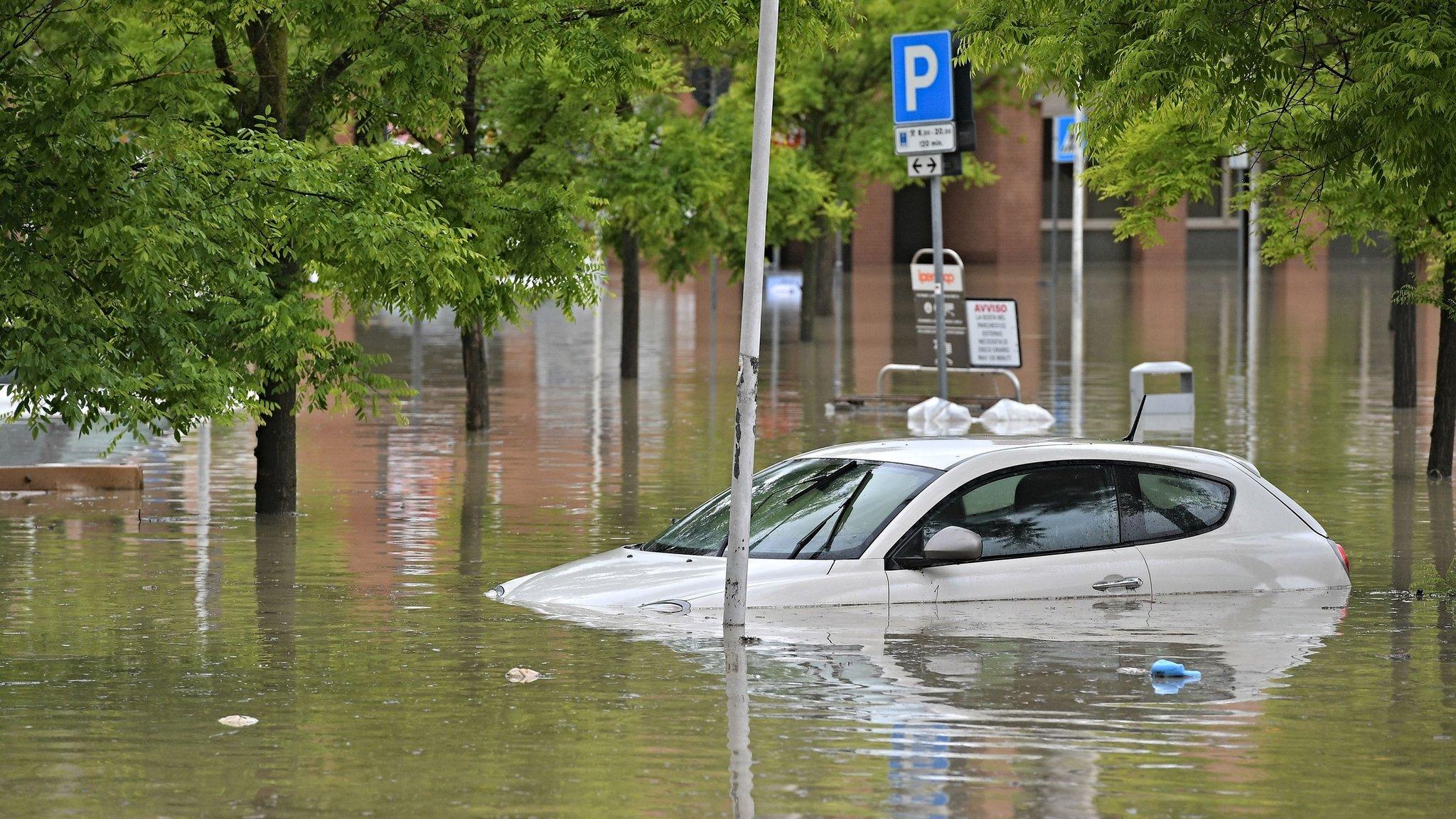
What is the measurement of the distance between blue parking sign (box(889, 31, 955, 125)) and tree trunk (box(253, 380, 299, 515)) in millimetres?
9460

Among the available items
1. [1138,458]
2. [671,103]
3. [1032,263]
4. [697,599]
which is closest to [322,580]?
[697,599]

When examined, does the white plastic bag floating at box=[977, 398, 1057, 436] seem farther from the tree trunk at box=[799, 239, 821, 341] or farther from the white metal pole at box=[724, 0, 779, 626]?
the tree trunk at box=[799, 239, 821, 341]

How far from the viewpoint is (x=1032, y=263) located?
7644cm

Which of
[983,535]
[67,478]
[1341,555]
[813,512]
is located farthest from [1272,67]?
[67,478]

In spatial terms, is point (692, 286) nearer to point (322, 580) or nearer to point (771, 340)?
point (771, 340)

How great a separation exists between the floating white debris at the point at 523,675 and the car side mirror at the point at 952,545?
2.03 metres

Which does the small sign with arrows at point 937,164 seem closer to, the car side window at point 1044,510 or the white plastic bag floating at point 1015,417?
the white plastic bag floating at point 1015,417

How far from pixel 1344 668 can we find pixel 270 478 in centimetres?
918

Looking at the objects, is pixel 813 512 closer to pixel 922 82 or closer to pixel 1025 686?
pixel 1025 686

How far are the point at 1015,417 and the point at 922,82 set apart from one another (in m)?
4.11

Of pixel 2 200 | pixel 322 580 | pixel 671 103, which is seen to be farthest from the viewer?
pixel 671 103

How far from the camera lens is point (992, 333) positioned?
26922 millimetres

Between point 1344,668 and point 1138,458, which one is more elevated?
point 1138,458

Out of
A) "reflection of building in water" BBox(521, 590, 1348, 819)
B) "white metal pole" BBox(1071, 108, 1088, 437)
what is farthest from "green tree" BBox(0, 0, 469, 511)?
"white metal pole" BBox(1071, 108, 1088, 437)
